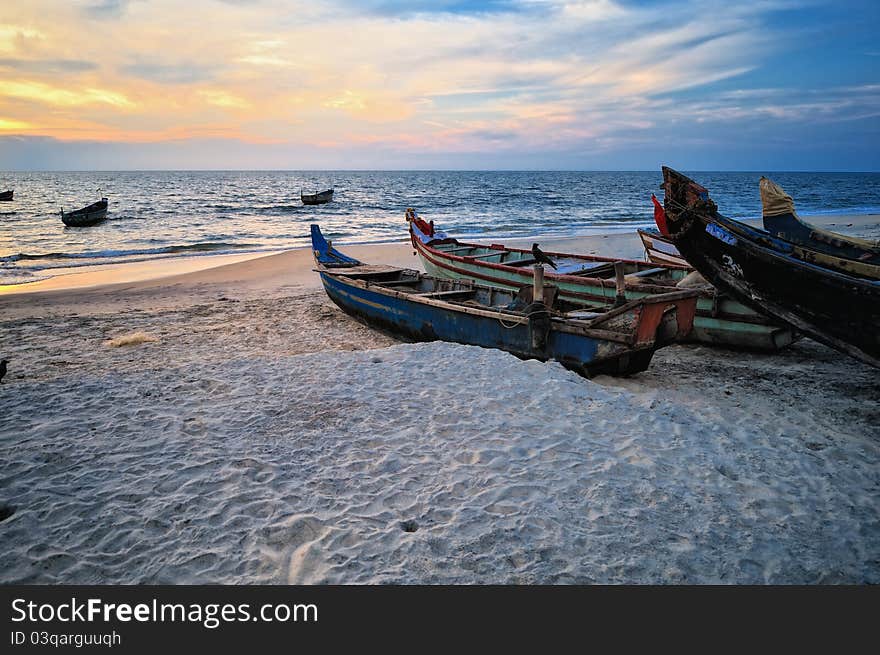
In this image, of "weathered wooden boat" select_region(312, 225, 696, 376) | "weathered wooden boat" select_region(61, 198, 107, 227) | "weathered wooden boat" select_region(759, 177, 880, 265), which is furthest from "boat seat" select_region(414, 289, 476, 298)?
"weathered wooden boat" select_region(61, 198, 107, 227)

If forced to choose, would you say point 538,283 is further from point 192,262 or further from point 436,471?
point 192,262

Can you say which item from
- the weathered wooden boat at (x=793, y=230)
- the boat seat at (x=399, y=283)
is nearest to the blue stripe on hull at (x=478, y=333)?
the boat seat at (x=399, y=283)

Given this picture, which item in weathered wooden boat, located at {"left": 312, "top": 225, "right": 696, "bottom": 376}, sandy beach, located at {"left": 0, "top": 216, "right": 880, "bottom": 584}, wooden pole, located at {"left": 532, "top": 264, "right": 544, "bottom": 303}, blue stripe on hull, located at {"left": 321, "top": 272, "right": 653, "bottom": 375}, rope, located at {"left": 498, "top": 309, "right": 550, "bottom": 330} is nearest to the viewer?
sandy beach, located at {"left": 0, "top": 216, "right": 880, "bottom": 584}

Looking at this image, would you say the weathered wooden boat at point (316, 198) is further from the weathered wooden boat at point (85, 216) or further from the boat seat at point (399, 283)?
the boat seat at point (399, 283)

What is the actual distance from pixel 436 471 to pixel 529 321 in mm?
3114

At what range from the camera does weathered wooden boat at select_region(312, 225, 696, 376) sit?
636cm

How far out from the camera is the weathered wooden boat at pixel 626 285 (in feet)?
25.3

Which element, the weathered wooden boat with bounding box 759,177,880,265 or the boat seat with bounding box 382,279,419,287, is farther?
the boat seat with bounding box 382,279,419,287

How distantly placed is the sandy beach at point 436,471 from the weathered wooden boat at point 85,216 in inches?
933

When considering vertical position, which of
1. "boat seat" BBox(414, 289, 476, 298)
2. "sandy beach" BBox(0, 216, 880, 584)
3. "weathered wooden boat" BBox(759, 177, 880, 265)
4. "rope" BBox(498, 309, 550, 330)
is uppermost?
"weathered wooden boat" BBox(759, 177, 880, 265)

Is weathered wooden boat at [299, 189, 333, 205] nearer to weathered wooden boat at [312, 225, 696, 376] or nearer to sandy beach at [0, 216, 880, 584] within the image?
weathered wooden boat at [312, 225, 696, 376]

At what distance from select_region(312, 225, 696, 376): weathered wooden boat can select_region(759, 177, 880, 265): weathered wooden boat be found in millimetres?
2513
